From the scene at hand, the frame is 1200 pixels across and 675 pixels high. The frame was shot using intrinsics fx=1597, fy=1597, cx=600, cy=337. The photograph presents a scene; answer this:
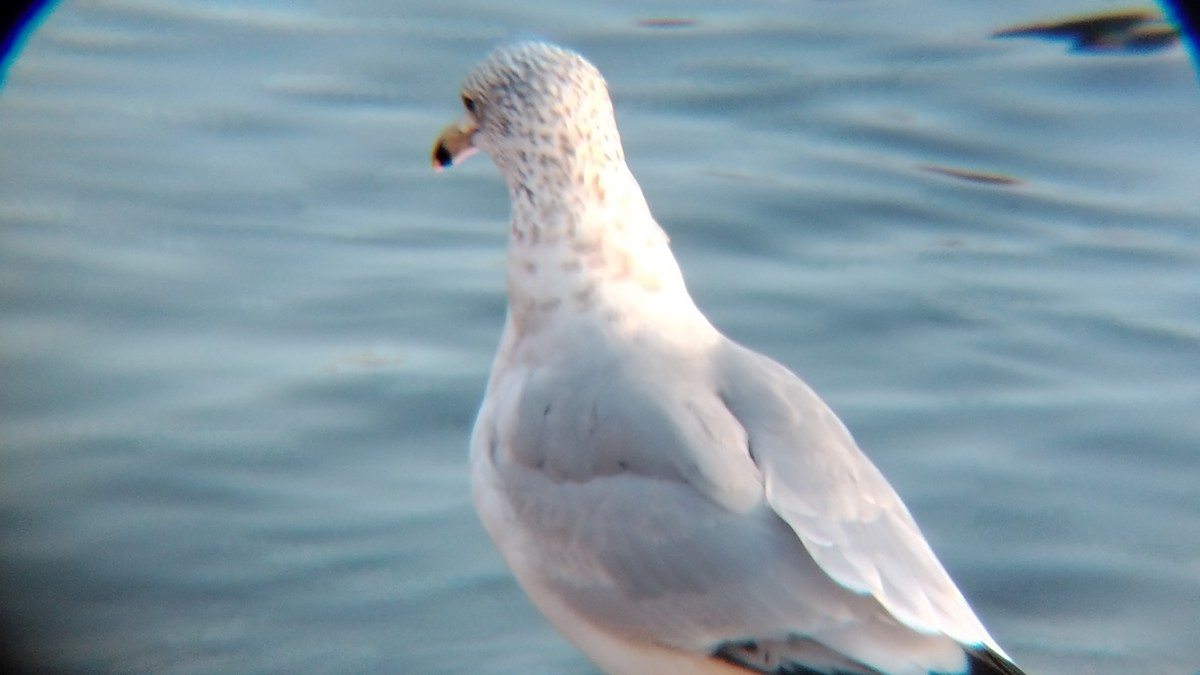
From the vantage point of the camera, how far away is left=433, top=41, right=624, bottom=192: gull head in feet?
12.5

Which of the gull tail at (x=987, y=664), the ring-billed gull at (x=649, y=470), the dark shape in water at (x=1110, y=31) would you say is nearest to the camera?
the gull tail at (x=987, y=664)

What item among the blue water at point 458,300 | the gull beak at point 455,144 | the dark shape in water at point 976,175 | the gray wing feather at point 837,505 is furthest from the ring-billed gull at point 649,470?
the dark shape in water at point 976,175

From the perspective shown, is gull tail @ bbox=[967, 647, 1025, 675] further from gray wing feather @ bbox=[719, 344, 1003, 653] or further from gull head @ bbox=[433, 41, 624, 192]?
gull head @ bbox=[433, 41, 624, 192]

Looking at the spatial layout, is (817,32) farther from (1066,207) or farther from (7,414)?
(7,414)

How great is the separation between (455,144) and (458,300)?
2178mm

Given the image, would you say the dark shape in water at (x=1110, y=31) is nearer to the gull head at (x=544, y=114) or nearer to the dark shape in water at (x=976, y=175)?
the dark shape in water at (x=976, y=175)

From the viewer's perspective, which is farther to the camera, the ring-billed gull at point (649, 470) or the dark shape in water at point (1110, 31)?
the dark shape in water at point (1110, 31)

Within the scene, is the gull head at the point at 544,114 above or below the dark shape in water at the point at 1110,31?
above

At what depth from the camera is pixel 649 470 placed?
334 cm

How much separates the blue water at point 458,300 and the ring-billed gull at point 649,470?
29.5 inches

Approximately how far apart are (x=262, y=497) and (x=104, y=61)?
5.09 metres

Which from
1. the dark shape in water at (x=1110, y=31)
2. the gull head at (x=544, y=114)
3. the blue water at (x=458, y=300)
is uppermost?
the gull head at (x=544, y=114)

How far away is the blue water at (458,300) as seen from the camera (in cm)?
435

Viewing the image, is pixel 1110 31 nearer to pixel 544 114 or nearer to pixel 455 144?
pixel 455 144
